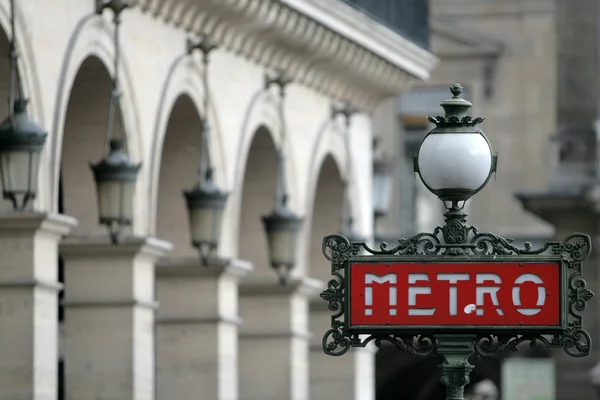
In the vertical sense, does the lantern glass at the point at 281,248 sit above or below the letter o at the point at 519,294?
above

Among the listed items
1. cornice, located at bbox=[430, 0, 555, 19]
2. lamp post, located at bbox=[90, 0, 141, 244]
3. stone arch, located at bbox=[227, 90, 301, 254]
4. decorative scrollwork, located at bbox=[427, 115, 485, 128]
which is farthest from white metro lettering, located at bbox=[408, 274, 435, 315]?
cornice, located at bbox=[430, 0, 555, 19]

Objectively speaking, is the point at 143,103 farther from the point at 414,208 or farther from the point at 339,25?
the point at 414,208

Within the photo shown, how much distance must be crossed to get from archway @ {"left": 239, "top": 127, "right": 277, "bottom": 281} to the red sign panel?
52.9 ft

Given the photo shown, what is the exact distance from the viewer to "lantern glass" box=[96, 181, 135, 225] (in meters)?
22.3

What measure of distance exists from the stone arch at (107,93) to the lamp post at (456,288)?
8.45 m

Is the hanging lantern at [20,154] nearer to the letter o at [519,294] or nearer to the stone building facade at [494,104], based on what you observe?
the letter o at [519,294]

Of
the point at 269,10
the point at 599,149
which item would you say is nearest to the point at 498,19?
the point at 599,149

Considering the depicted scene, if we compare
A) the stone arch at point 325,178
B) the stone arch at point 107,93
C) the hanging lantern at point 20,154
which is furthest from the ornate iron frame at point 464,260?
the stone arch at point 325,178

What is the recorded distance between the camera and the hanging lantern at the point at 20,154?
19.8 m

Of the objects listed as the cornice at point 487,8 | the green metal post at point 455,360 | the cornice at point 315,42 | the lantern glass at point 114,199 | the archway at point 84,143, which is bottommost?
the green metal post at point 455,360

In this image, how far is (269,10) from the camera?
27906 millimetres

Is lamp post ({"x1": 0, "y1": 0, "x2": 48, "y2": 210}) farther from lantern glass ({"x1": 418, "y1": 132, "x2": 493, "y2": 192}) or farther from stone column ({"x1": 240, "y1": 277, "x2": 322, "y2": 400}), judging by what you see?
stone column ({"x1": 240, "y1": 277, "x2": 322, "y2": 400})

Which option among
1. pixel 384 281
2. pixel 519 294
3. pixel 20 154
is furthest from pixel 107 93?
pixel 519 294

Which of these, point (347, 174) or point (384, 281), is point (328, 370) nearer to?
point (347, 174)
